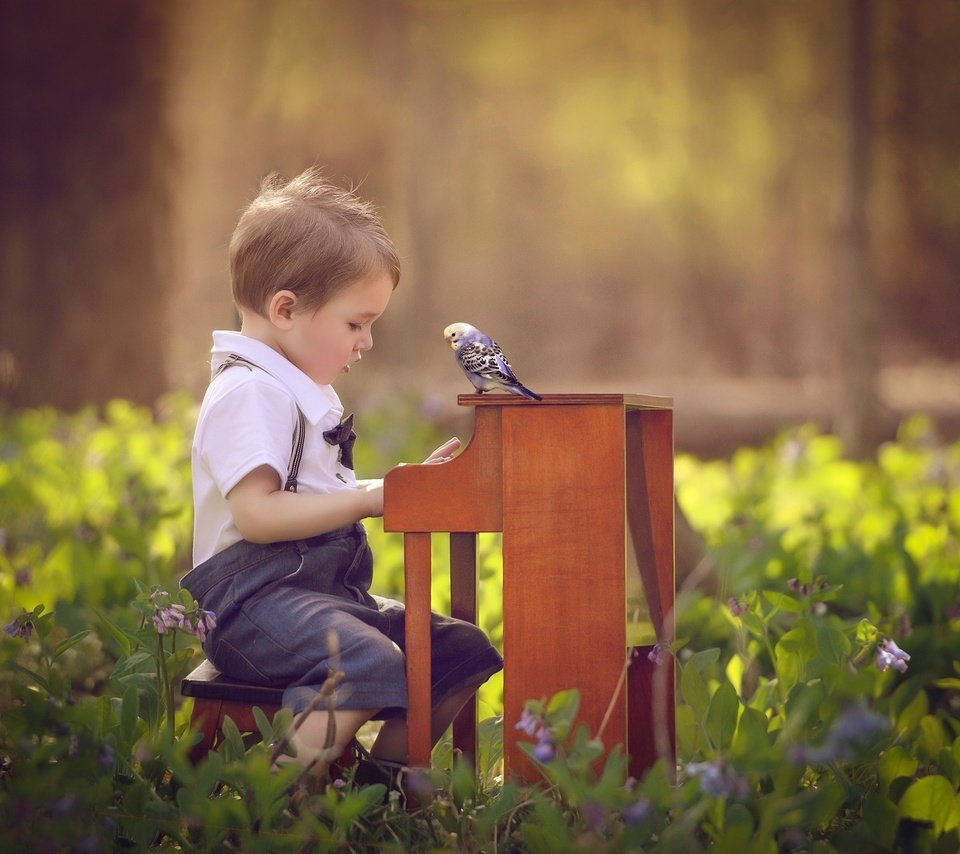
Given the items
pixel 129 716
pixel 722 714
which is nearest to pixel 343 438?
pixel 129 716

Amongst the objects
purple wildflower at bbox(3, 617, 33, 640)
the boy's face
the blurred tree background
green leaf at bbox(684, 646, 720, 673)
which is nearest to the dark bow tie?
the boy's face

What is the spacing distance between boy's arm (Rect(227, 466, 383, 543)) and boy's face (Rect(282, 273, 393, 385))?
0.88 ft

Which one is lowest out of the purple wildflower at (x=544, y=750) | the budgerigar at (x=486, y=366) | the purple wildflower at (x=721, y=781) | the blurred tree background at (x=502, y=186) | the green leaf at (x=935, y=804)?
the green leaf at (x=935, y=804)

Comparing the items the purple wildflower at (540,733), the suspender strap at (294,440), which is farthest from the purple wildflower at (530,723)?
the suspender strap at (294,440)

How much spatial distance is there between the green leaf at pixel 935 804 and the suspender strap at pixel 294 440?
114 cm

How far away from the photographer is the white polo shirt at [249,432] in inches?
79.4

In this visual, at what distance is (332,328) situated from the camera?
2.18m

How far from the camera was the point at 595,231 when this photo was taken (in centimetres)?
676

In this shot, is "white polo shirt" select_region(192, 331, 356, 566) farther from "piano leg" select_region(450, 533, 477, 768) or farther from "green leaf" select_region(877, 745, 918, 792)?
"green leaf" select_region(877, 745, 918, 792)

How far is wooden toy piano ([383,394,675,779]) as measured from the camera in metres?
1.96

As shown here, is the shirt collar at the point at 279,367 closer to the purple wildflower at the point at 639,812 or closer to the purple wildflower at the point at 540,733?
the purple wildflower at the point at 540,733

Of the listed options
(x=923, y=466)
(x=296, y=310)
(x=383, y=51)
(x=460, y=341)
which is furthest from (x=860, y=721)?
(x=383, y=51)

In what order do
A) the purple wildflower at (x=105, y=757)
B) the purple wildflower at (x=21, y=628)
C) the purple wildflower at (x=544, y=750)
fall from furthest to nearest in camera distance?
the purple wildflower at (x=21, y=628)
the purple wildflower at (x=105, y=757)
the purple wildflower at (x=544, y=750)

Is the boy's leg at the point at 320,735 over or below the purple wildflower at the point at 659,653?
below
